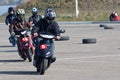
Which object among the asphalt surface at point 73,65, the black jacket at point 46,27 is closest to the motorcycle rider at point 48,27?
the black jacket at point 46,27

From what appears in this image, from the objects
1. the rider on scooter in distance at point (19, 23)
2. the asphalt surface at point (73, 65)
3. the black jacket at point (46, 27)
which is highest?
the black jacket at point (46, 27)

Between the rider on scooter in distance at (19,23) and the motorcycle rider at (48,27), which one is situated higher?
the motorcycle rider at (48,27)

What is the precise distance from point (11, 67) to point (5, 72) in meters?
1.19

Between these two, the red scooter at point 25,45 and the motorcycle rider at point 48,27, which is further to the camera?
the red scooter at point 25,45

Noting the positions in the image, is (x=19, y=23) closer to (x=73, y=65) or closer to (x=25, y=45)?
(x=25, y=45)

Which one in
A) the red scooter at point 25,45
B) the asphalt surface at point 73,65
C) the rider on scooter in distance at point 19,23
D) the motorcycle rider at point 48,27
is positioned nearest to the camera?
the asphalt surface at point 73,65

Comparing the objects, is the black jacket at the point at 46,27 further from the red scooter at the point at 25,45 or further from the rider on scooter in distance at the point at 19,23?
the rider on scooter in distance at the point at 19,23

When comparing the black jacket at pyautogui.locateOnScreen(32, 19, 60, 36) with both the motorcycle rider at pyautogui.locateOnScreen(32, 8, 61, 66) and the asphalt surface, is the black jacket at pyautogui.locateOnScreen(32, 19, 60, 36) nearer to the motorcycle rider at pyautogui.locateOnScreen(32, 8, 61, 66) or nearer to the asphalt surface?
the motorcycle rider at pyautogui.locateOnScreen(32, 8, 61, 66)

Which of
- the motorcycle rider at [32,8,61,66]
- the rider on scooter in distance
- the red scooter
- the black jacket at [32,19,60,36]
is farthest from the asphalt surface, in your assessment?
the black jacket at [32,19,60,36]

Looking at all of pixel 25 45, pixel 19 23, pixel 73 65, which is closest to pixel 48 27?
pixel 73 65

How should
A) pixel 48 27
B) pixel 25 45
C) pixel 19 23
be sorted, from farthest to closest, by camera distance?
pixel 19 23
pixel 25 45
pixel 48 27

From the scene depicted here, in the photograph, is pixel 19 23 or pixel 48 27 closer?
pixel 48 27

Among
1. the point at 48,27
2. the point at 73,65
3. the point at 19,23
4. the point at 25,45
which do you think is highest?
the point at 48,27

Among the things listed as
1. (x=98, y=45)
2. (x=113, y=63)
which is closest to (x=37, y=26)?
(x=113, y=63)
